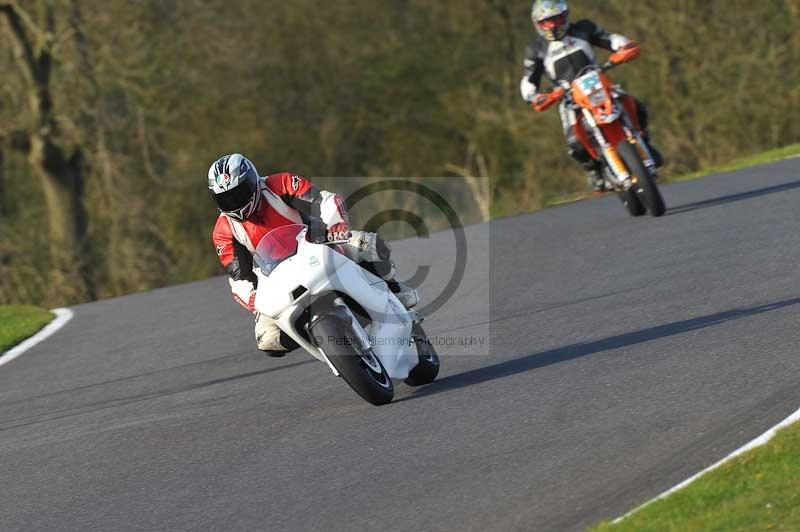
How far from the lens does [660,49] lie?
990 inches

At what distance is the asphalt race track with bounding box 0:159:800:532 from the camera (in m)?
6.01

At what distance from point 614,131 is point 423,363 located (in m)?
5.46

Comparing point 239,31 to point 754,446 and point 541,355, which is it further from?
point 754,446

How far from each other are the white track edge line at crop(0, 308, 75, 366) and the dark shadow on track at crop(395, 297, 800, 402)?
15.4 feet

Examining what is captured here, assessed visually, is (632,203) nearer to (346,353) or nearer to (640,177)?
(640,177)

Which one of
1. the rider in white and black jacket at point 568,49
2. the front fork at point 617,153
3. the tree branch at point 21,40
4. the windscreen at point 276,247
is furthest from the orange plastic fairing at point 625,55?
the tree branch at point 21,40

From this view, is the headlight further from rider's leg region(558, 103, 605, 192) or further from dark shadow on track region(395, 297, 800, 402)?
dark shadow on track region(395, 297, 800, 402)

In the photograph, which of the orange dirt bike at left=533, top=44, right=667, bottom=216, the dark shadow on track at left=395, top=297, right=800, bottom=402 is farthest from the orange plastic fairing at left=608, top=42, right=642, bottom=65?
the dark shadow on track at left=395, top=297, right=800, bottom=402

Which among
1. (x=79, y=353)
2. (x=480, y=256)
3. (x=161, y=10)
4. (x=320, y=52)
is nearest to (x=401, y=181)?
(x=320, y=52)

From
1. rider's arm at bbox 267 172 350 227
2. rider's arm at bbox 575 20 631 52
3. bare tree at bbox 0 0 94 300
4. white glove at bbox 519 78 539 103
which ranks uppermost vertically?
rider's arm at bbox 575 20 631 52

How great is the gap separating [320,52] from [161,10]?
5.50 m

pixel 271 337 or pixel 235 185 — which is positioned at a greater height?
pixel 235 185

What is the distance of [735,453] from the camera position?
18.7 feet

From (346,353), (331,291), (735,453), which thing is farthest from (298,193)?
(735,453)
